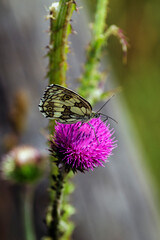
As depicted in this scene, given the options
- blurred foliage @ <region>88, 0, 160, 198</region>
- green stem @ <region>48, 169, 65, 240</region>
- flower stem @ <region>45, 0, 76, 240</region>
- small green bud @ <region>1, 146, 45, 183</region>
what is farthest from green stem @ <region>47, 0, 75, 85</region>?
blurred foliage @ <region>88, 0, 160, 198</region>

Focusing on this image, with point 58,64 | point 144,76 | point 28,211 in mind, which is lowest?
point 28,211

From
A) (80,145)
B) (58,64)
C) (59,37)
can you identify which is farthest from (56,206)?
(59,37)

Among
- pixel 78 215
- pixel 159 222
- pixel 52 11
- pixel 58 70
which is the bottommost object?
pixel 159 222

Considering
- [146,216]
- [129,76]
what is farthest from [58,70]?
[129,76]

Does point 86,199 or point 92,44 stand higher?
point 92,44

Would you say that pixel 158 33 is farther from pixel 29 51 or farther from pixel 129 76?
pixel 29 51

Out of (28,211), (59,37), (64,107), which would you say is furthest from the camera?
(28,211)

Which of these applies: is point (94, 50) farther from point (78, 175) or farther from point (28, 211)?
point (28, 211)
